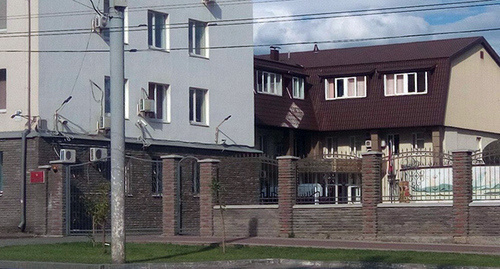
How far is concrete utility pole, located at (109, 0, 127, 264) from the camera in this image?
1872 centimetres

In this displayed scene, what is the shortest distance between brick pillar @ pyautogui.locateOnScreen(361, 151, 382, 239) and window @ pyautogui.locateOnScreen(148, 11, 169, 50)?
13623 millimetres

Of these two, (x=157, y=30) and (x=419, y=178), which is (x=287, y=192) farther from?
(x=157, y=30)

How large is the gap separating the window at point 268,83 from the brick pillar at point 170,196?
1732cm

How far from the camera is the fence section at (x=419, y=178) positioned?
2452 cm

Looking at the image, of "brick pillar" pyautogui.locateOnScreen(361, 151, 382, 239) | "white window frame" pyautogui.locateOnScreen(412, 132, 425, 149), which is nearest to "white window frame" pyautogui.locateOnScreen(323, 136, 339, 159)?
"white window frame" pyautogui.locateOnScreen(412, 132, 425, 149)

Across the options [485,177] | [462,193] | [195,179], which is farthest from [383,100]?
[462,193]

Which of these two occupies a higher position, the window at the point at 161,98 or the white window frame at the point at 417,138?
the window at the point at 161,98

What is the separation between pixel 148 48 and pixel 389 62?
18.0m

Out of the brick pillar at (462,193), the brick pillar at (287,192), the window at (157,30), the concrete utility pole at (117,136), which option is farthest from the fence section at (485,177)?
the window at (157,30)

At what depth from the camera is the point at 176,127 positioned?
36.2 meters

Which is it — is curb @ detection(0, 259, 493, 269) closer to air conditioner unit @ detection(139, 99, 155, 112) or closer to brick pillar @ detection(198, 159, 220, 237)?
brick pillar @ detection(198, 159, 220, 237)

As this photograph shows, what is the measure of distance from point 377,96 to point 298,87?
4.43 metres

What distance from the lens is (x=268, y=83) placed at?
46.4 metres

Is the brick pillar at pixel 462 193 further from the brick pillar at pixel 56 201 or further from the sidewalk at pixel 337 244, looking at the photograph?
the brick pillar at pixel 56 201
